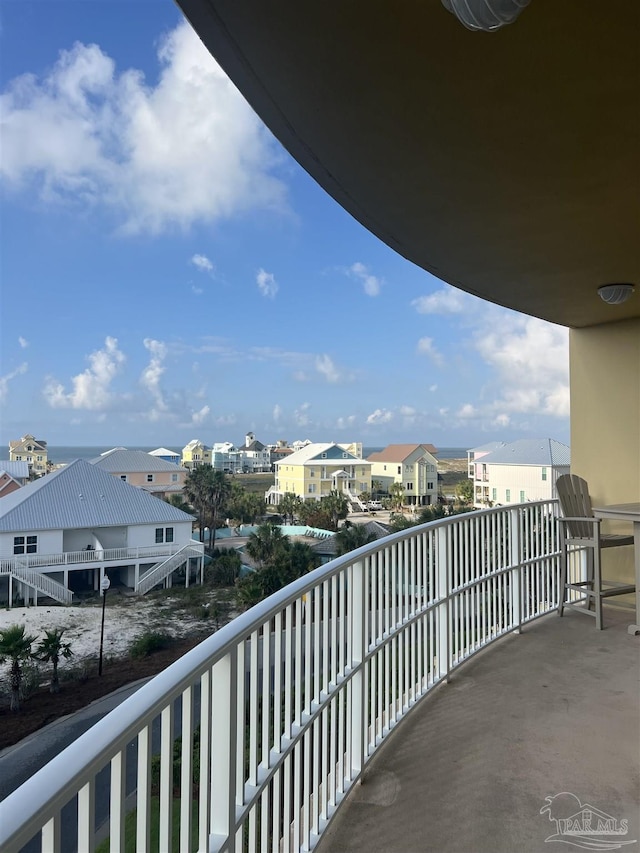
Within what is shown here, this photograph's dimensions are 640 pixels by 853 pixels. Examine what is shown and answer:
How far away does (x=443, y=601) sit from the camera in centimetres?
305

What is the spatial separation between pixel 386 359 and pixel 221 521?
2564 cm

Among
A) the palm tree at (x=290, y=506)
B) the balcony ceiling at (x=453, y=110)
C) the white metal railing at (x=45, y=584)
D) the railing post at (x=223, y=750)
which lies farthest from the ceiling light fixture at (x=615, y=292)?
the palm tree at (x=290, y=506)

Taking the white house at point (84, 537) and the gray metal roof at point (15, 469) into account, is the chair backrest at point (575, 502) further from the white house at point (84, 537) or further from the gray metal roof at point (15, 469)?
the gray metal roof at point (15, 469)

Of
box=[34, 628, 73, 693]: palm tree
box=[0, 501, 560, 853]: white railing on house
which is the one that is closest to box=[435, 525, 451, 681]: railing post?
box=[0, 501, 560, 853]: white railing on house

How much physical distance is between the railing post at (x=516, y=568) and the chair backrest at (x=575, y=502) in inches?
25.8

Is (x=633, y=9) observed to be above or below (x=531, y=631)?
above

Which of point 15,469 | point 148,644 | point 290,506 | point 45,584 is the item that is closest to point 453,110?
point 148,644

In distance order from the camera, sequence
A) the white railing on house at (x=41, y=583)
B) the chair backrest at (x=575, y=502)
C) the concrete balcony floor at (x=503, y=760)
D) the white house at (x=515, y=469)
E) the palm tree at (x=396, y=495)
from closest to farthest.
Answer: the concrete balcony floor at (x=503, y=760) < the chair backrest at (x=575, y=502) < the white house at (x=515, y=469) < the white railing on house at (x=41, y=583) < the palm tree at (x=396, y=495)

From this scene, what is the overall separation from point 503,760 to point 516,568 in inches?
71.0

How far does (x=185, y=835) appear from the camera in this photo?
3.10 feet

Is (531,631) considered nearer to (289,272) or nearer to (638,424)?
(638,424)

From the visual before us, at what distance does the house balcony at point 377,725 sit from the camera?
0.86 meters

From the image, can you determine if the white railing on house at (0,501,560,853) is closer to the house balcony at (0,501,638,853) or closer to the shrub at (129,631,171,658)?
the house balcony at (0,501,638,853)

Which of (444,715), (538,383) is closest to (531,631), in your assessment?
(444,715)
